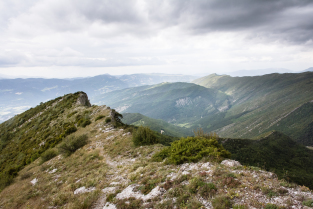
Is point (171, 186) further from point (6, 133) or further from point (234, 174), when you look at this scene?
point (6, 133)

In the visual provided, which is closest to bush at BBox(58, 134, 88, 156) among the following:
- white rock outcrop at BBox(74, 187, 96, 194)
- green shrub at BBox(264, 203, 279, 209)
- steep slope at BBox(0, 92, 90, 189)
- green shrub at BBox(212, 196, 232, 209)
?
steep slope at BBox(0, 92, 90, 189)

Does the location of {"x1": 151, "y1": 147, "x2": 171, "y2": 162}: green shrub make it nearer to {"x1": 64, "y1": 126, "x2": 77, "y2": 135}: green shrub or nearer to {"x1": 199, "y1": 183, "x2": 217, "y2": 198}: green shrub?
{"x1": 199, "y1": 183, "x2": 217, "y2": 198}: green shrub

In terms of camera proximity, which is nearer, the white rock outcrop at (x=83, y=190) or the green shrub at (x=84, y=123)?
the white rock outcrop at (x=83, y=190)

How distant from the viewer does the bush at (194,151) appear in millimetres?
9953

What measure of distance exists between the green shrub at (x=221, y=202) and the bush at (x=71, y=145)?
53.8 ft

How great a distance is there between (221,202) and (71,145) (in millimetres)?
16914

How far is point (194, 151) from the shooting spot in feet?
35.0

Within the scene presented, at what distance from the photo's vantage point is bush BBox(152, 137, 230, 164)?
9953mm

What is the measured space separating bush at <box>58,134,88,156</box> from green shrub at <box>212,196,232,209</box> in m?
16.4

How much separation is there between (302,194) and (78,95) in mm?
47067

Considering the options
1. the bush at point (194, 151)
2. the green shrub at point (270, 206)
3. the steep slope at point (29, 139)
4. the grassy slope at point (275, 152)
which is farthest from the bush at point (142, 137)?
the grassy slope at point (275, 152)

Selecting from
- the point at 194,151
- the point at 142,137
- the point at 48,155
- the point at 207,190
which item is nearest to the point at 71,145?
the point at 48,155

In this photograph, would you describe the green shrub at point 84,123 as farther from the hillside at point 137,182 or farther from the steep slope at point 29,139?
the hillside at point 137,182

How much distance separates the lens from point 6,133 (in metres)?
35.4
